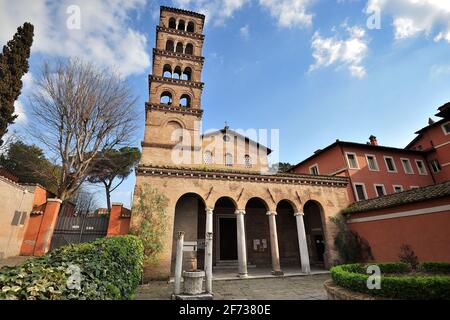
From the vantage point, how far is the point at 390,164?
73.7 ft

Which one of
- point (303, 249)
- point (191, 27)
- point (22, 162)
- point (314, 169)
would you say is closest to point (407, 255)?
point (303, 249)

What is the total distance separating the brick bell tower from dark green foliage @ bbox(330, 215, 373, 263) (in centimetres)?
1197

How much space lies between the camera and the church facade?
12.6m

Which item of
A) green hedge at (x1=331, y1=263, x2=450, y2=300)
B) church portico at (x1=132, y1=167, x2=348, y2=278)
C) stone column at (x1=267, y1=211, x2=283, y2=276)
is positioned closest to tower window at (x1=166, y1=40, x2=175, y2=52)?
church portico at (x1=132, y1=167, x2=348, y2=278)

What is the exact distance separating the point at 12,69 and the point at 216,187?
15.8 metres

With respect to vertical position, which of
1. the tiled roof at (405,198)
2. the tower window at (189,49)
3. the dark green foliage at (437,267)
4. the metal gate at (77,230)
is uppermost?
the tower window at (189,49)

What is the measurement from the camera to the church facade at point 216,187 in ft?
41.3

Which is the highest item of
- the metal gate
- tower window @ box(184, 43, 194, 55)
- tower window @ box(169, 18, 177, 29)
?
tower window @ box(169, 18, 177, 29)

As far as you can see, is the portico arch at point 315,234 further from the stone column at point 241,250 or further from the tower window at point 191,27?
the tower window at point 191,27

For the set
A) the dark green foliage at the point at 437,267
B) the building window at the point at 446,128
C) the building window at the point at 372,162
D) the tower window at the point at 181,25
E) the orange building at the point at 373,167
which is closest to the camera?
the dark green foliage at the point at 437,267

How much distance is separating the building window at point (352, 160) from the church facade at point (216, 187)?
6141 millimetres

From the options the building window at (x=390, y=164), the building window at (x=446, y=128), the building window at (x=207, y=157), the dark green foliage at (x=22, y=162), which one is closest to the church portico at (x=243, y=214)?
the building window at (x=207, y=157)

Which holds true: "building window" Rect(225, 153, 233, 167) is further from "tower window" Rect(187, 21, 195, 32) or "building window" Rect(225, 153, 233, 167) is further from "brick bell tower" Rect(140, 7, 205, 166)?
"tower window" Rect(187, 21, 195, 32)

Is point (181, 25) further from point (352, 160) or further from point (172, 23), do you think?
point (352, 160)
